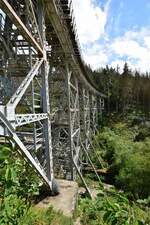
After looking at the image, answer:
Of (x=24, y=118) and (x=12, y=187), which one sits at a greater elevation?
(x=24, y=118)

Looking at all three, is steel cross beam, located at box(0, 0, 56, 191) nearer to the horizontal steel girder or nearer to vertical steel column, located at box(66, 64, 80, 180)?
the horizontal steel girder

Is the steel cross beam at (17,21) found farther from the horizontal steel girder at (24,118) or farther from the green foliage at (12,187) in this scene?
the green foliage at (12,187)

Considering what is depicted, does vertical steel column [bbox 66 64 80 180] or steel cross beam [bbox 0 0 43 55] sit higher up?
steel cross beam [bbox 0 0 43 55]

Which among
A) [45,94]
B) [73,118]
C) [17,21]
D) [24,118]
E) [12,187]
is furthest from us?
[73,118]

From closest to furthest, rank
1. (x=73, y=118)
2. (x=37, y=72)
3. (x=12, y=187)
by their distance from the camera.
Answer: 1. (x=12, y=187)
2. (x=37, y=72)
3. (x=73, y=118)

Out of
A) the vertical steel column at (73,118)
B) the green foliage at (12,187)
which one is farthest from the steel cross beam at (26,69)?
the vertical steel column at (73,118)

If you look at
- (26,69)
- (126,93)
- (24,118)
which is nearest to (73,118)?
(26,69)

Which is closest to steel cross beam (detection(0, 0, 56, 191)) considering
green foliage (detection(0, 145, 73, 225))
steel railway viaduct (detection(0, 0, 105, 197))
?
steel railway viaduct (detection(0, 0, 105, 197))

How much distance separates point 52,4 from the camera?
936 centimetres

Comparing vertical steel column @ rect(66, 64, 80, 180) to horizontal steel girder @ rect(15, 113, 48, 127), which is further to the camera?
vertical steel column @ rect(66, 64, 80, 180)

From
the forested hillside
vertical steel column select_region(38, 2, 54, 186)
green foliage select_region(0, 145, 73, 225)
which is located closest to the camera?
green foliage select_region(0, 145, 73, 225)

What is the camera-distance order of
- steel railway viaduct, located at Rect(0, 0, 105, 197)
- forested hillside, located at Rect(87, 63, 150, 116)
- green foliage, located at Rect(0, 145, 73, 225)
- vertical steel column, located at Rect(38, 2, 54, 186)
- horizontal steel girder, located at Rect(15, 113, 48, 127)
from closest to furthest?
green foliage, located at Rect(0, 145, 73, 225) < horizontal steel girder, located at Rect(15, 113, 48, 127) < steel railway viaduct, located at Rect(0, 0, 105, 197) < vertical steel column, located at Rect(38, 2, 54, 186) < forested hillside, located at Rect(87, 63, 150, 116)

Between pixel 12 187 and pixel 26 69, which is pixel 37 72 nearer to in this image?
pixel 26 69

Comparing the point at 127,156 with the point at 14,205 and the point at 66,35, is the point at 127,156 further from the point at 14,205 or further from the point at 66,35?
the point at 14,205
